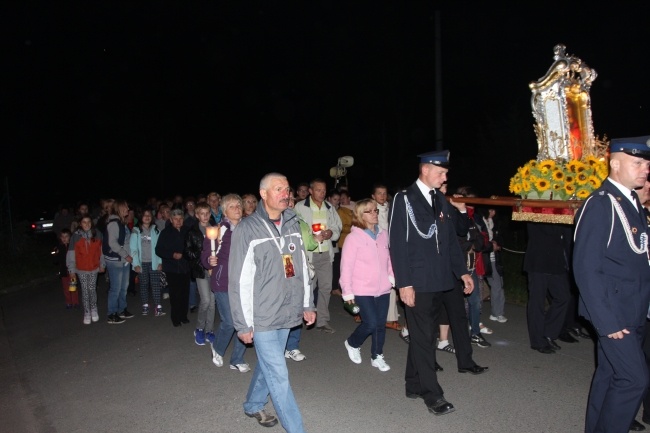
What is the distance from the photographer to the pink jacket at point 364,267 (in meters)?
6.25

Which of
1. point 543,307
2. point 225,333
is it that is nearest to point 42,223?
point 225,333

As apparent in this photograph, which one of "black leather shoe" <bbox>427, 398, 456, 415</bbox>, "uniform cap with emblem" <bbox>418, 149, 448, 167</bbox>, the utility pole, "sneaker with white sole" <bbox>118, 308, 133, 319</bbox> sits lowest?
"sneaker with white sole" <bbox>118, 308, 133, 319</bbox>

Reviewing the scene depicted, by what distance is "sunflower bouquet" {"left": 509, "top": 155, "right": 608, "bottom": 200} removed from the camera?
680 centimetres

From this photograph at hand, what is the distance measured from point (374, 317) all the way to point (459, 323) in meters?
0.92

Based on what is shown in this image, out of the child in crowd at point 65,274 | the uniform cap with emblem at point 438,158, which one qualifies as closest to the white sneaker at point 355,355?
the uniform cap with emblem at point 438,158

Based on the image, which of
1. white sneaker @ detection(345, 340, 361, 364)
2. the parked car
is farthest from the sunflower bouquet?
the parked car

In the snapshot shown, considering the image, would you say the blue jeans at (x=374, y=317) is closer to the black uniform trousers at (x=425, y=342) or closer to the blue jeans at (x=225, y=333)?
the black uniform trousers at (x=425, y=342)

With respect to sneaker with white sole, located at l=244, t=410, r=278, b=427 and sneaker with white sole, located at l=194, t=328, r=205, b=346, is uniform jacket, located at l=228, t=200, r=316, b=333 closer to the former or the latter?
sneaker with white sole, located at l=244, t=410, r=278, b=427

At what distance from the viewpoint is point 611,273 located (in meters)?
3.99

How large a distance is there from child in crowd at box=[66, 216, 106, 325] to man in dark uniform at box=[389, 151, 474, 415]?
6.07m

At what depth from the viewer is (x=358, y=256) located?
21.0 feet

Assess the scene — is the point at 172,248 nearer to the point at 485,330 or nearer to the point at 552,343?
the point at 485,330

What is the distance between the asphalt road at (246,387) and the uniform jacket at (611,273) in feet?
4.45

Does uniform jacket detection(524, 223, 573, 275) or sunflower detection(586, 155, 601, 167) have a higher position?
sunflower detection(586, 155, 601, 167)
